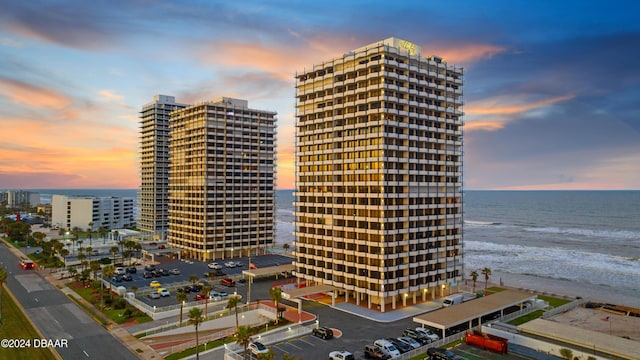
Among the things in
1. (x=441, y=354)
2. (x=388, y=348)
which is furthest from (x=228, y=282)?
(x=441, y=354)

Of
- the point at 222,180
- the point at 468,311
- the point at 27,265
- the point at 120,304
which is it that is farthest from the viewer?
the point at 222,180

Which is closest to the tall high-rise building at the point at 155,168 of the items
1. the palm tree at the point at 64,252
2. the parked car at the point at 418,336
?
the palm tree at the point at 64,252

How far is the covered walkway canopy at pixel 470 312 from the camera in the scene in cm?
6181

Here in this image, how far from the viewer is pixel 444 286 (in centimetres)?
8562

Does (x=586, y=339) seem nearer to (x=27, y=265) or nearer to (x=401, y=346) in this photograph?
(x=401, y=346)

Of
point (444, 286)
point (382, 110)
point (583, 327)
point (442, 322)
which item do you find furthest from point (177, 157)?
point (583, 327)

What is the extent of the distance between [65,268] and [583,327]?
12122 cm

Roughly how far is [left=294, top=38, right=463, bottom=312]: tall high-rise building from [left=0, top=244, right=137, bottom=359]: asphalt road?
131ft

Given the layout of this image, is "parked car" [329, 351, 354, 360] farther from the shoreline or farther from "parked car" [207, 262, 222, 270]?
"parked car" [207, 262, 222, 270]

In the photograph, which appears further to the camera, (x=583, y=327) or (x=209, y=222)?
(x=209, y=222)

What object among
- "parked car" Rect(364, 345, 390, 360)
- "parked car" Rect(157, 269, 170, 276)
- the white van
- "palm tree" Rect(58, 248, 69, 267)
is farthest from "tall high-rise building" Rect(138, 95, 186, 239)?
the white van

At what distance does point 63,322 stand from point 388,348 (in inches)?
2142

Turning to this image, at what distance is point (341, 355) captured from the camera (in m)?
52.8

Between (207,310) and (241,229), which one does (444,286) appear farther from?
(241,229)
